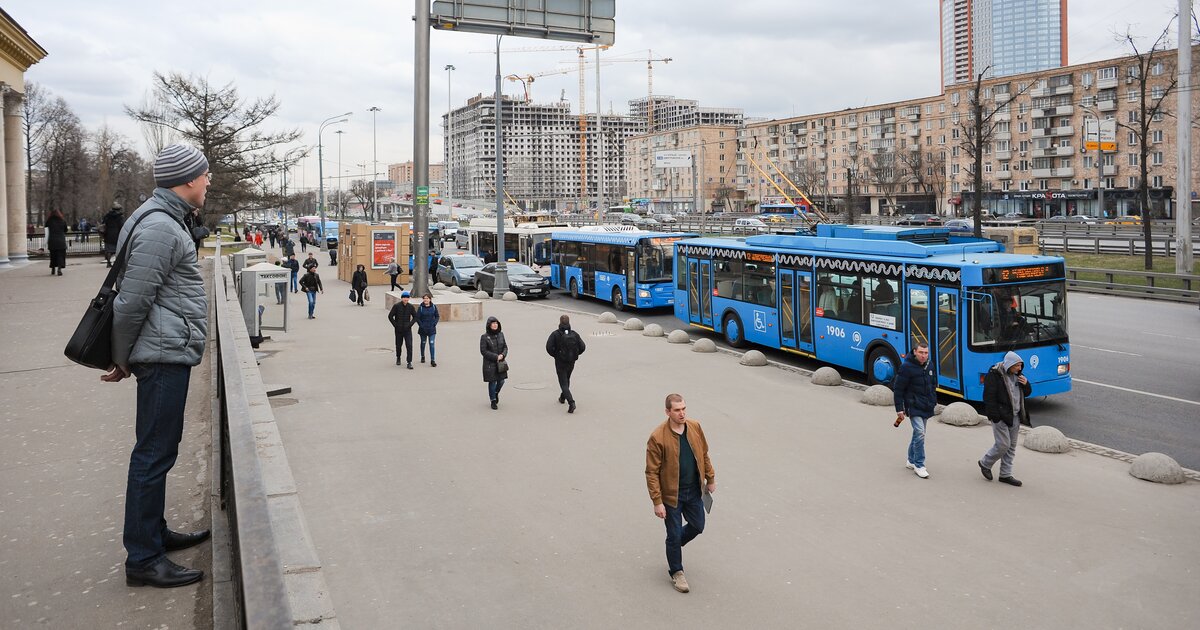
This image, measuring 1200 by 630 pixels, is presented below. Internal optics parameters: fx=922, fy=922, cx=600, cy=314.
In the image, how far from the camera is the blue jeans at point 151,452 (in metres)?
4.16

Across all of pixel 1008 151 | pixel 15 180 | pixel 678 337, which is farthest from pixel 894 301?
pixel 1008 151

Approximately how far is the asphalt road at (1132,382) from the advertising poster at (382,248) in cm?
1677

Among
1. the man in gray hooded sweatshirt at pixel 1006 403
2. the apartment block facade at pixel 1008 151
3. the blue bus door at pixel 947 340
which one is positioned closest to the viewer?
the man in gray hooded sweatshirt at pixel 1006 403

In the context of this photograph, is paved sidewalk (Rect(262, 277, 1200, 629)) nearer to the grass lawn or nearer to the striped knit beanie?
the striped knit beanie

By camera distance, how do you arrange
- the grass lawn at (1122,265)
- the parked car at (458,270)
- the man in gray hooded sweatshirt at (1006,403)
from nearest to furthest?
the man in gray hooded sweatshirt at (1006,403)
the grass lawn at (1122,265)
the parked car at (458,270)

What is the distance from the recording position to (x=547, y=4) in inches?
884

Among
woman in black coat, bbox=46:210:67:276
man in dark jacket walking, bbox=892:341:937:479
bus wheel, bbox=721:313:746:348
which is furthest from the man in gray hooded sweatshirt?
woman in black coat, bbox=46:210:67:276

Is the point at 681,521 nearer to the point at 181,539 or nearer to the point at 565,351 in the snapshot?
the point at 181,539

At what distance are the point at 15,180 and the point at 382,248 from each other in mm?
13899

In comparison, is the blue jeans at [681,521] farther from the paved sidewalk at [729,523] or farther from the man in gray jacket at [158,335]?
the man in gray jacket at [158,335]

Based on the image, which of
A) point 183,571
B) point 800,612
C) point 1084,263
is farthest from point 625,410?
point 1084,263

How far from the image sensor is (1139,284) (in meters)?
31.6

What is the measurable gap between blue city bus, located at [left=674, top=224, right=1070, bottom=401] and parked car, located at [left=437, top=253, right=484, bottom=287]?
742 inches

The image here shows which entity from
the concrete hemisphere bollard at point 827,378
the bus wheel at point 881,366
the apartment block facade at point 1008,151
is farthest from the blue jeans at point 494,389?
the apartment block facade at point 1008,151
